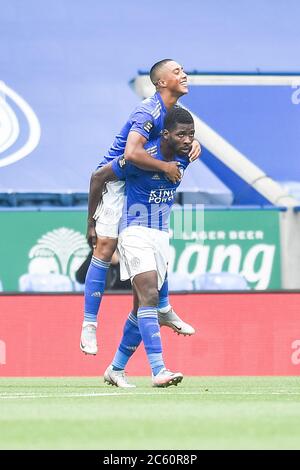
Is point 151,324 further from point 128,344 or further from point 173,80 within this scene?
point 173,80

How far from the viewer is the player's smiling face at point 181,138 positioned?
8.27 meters

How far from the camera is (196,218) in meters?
20.4

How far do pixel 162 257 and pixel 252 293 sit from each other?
4304mm

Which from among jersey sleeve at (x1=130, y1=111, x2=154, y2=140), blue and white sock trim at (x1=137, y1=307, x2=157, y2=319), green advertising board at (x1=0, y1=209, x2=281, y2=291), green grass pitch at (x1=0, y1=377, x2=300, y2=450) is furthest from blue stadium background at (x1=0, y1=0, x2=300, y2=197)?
green grass pitch at (x1=0, y1=377, x2=300, y2=450)

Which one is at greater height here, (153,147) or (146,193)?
(153,147)

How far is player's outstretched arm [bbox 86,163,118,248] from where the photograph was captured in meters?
8.48

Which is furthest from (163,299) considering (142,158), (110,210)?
(142,158)

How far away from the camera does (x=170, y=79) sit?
8375mm

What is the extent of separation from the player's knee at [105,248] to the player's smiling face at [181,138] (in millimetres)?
738

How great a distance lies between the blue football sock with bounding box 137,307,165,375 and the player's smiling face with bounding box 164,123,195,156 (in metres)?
1.03

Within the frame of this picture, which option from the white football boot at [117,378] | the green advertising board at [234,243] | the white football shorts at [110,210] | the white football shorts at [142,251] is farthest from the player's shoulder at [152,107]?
the green advertising board at [234,243]

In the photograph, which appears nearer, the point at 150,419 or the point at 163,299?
the point at 150,419

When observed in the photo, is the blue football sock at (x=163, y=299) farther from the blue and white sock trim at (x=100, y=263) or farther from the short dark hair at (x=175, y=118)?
the short dark hair at (x=175, y=118)

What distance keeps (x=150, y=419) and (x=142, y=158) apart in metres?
2.57
